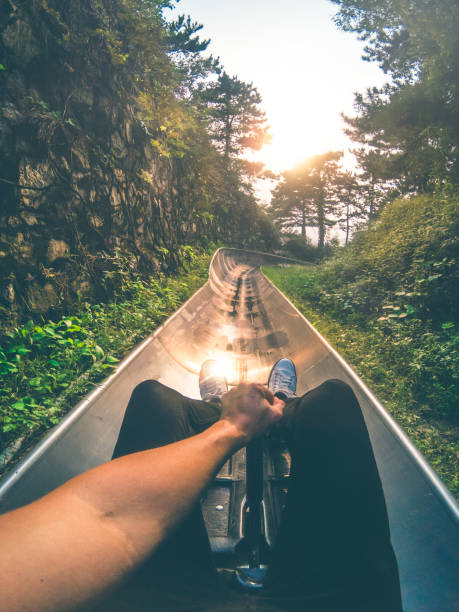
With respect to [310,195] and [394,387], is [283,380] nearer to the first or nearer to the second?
[394,387]

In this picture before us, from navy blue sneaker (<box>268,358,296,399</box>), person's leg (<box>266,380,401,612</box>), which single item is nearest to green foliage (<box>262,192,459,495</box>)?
navy blue sneaker (<box>268,358,296,399</box>)

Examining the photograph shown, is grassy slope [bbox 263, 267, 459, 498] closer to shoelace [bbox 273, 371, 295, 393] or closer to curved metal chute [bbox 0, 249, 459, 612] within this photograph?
curved metal chute [bbox 0, 249, 459, 612]

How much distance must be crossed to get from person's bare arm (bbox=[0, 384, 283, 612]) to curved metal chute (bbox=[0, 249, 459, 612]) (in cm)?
84

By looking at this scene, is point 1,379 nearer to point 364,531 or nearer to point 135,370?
point 135,370

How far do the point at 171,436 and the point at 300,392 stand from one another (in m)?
2.03

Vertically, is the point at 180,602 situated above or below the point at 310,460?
below

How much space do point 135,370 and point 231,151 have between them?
2314 cm

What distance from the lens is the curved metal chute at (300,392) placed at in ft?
3.99

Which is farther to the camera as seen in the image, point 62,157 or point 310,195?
point 310,195

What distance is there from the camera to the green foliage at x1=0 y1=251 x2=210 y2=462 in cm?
197

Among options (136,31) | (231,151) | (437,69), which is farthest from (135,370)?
(231,151)

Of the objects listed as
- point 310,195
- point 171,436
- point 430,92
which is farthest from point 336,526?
point 310,195

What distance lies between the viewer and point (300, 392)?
2.94 m

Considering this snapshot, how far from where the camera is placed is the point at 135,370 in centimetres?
253
